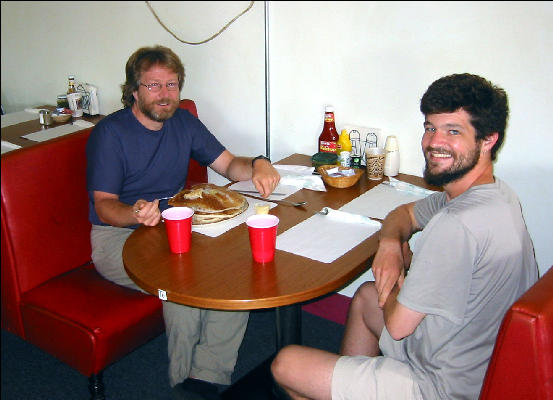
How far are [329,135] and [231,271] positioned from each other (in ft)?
2.91

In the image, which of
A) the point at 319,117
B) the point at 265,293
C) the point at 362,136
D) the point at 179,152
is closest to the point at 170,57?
the point at 179,152

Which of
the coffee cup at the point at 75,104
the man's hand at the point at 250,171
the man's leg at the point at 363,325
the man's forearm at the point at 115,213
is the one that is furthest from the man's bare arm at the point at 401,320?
the coffee cup at the point at 75,104

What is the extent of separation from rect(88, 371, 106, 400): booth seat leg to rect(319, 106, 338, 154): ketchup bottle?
1.08m

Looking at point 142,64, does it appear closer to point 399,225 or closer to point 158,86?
point 158,86

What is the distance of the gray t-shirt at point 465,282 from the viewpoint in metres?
1.15

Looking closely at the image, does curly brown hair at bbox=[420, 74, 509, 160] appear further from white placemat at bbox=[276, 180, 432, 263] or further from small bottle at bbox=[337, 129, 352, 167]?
small bottle at bbox=[337, 129, 352, 167]

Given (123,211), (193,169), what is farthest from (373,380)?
(193,169)

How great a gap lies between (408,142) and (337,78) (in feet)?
1.17

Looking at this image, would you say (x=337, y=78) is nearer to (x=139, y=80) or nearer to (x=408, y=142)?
(x=408, y=142)

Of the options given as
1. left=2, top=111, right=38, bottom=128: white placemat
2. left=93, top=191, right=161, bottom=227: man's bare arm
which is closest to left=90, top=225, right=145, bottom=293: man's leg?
left=93, top=191, right=161, bottom=227: man's bare arm

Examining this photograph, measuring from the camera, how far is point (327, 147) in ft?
6.91

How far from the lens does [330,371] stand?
4.33 feet

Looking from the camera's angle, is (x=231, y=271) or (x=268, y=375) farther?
(x=268, y=375)

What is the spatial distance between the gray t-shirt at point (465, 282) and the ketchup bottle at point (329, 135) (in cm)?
89
